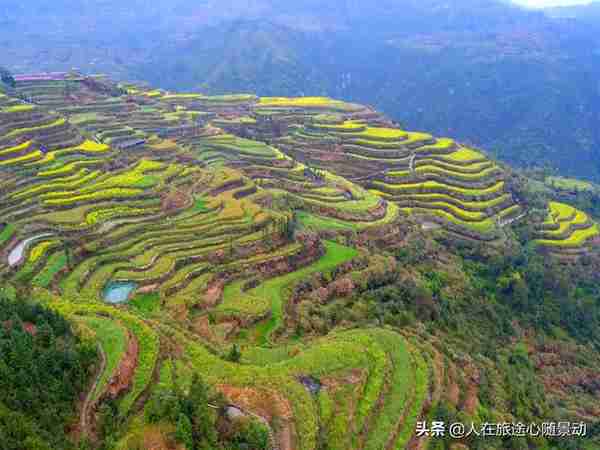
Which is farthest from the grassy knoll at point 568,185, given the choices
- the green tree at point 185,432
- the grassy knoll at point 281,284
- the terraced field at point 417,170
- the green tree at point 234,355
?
the green tree at point 185,432

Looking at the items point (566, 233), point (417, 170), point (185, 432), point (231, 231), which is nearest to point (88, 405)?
point (185, 432)

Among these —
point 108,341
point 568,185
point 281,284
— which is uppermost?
point 108,341

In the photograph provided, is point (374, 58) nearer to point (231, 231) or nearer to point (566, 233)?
point (566, 233)

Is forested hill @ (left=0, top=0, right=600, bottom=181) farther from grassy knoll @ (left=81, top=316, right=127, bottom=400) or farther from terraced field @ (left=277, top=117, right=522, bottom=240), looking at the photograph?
grassy knoll @ (left=81, top=316, right=127, bottom=400)

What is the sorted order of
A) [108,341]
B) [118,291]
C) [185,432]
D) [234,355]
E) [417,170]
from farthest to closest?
[417,170]
[118,291]
[234,355]
[108,341]
[185,432]

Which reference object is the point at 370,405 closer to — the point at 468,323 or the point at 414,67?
the point at 468,323

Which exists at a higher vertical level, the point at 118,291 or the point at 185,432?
the point at 185,432

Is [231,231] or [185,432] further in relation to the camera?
[231,231]
